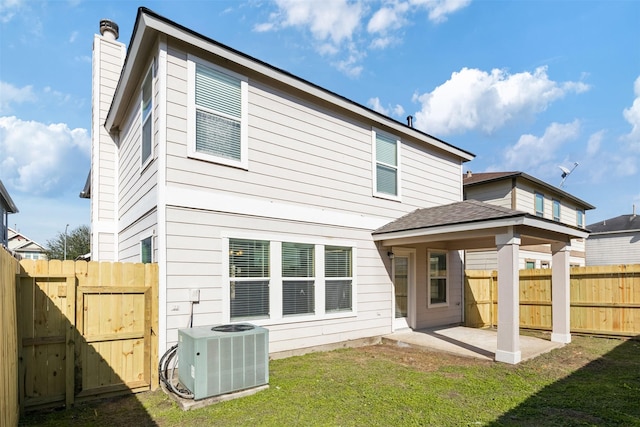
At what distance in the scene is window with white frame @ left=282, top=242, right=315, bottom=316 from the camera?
6.86 metres

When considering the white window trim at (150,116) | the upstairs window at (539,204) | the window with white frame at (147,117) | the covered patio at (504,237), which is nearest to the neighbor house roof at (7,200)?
the white window trim at (150,116)

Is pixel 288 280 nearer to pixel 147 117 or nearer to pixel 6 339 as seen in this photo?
pixel 147 117

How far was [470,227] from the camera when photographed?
6.86 m

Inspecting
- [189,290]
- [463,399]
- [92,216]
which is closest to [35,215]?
[92,216]

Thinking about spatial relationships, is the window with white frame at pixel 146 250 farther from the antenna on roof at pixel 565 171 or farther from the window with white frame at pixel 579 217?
the window with white frame at pixel 579 217

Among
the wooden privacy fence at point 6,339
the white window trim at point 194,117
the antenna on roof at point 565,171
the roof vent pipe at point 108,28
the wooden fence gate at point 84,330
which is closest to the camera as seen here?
the wooden privacy fence at point 6,339

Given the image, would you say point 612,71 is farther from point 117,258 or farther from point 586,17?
point 117,258

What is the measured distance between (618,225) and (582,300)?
2305 cm

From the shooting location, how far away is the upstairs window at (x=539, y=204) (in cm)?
1638

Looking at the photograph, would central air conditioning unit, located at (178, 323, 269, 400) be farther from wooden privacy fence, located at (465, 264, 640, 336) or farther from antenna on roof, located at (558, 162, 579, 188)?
antenna on roof, located at (558, 162, 579, 188)

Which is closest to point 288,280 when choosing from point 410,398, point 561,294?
point 410,398

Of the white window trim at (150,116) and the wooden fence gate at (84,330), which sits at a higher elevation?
the white window trim at (150,116)

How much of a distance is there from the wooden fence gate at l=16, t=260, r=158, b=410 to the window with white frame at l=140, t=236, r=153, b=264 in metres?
0.88

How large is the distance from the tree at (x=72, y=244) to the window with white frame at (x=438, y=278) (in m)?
32.9
